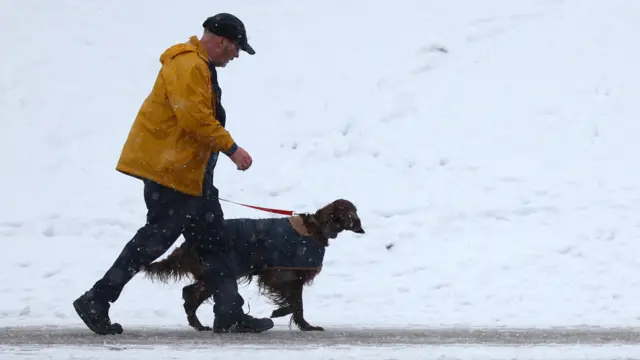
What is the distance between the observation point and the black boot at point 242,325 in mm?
5008

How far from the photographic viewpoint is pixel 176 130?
457cm

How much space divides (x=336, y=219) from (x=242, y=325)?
0.88m

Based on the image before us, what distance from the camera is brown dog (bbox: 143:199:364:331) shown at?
5.20m

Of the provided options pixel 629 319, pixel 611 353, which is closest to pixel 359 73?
pixel 629 319

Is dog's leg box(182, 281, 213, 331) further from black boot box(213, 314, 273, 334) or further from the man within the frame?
the man

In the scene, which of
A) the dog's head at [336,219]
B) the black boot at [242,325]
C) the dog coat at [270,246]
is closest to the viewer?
the black boot at [242,325]

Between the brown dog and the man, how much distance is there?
1.25 feet

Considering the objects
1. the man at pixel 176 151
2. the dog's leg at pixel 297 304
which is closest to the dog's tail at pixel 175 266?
the man at pixel 176 151

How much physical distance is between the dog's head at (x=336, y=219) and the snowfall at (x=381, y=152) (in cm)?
63

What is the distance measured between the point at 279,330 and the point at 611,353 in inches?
77.5

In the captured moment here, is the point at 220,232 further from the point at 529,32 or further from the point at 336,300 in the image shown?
the point at 529,32

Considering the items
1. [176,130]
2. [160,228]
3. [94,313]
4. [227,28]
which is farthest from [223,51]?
[94,313]

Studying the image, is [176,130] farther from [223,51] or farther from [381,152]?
[381,152]

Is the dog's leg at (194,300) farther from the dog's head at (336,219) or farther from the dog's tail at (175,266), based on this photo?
the dog's head at (336,219)
